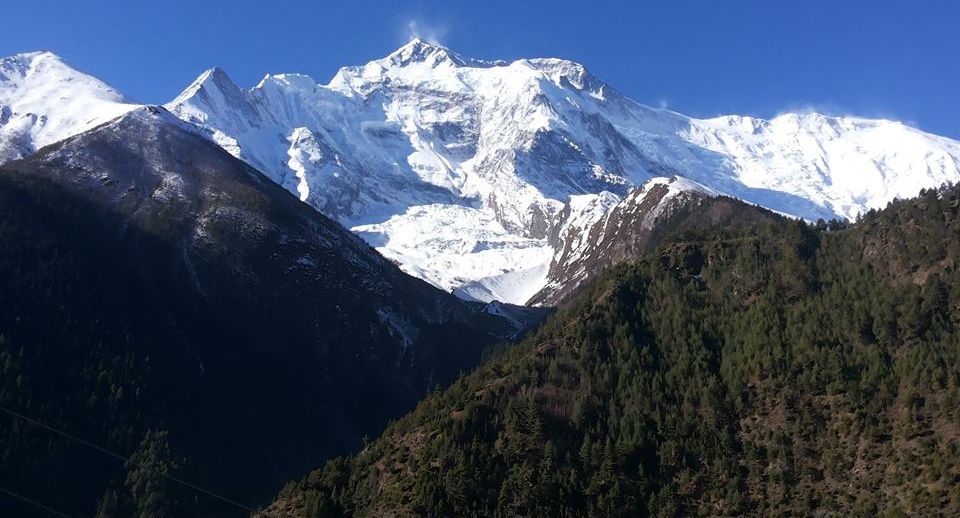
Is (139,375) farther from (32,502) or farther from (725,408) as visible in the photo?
(725,408)

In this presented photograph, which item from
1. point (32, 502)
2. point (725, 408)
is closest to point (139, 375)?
point (32, 502)

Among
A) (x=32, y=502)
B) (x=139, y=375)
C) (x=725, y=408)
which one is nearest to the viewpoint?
(x=725, y=408)

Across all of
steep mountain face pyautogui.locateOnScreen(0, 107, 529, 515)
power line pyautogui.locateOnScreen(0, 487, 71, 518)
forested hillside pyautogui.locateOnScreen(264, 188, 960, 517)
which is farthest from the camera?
steep mountain face pyautogui.locateOnScreen(0, 107, 529, 515)

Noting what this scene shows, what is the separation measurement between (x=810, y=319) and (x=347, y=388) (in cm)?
10413

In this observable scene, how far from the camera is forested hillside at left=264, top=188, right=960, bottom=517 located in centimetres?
9600

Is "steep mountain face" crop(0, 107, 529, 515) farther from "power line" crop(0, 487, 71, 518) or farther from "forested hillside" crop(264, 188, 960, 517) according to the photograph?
"forested hillside" crop(264, 188, 960, 517)

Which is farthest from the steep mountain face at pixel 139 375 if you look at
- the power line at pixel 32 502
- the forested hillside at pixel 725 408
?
the forested hillside at pixel 725 408

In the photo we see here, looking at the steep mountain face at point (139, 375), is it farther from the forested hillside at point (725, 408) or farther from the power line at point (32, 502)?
the forested hillside at point (725, 408)

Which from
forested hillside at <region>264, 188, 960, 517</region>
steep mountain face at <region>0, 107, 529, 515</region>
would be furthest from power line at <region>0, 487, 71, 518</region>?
forested hillside at <region>264, 188, 960, 517</region>

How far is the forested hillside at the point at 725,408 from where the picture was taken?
3780 inches

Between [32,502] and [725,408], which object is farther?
[32,502]

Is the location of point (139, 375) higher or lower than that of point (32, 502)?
higher

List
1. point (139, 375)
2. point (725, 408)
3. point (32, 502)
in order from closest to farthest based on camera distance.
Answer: point (725, 408), point (32, 502), point (139, 375)

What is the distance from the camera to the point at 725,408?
109 metres
